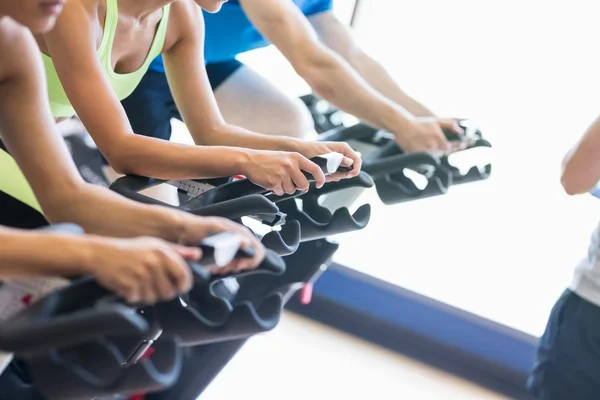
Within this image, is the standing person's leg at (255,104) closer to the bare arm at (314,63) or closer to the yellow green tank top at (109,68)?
the bare arm at (314,63)

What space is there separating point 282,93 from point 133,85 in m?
0.46

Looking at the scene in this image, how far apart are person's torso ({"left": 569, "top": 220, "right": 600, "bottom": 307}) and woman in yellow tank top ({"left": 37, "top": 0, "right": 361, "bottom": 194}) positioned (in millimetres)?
560

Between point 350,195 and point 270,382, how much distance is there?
771mm

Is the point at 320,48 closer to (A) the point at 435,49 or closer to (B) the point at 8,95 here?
(B) the point at 8,95

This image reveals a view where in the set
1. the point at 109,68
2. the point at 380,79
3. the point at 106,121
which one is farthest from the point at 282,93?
the point at 106,121

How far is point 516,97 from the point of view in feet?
8.13

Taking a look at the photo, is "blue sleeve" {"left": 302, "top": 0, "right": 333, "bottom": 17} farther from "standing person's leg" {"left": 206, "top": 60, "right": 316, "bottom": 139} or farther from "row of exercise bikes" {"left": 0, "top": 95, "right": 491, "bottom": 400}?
"row of exercise bikes" {"left": 0, "top": 95, "right": 491, "bottom": 400}

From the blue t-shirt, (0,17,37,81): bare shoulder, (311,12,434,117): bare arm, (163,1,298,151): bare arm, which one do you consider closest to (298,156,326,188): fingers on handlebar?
(163,1,298,151): bare arm

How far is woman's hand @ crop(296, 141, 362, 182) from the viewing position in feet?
4.13

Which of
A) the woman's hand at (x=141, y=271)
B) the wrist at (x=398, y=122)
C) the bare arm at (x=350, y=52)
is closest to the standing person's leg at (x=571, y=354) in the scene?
the wrist at (x=398, y=122)

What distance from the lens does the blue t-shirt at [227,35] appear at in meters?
1.85

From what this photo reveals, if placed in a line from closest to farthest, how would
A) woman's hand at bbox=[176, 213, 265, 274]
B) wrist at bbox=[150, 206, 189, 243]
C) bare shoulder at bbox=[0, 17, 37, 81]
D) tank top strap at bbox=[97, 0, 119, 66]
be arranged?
woman's hand at bbox=[176, 213, 265, 274], wrist at bbox=[150, 206, 189, 243], bare shoulder at bbox=[0, 17, 37, 81], tank top strap at bbox=[97, 0, 119, 66]

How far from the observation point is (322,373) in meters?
2.45

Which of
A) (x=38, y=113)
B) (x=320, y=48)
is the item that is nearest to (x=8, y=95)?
(x=38, y=113)
